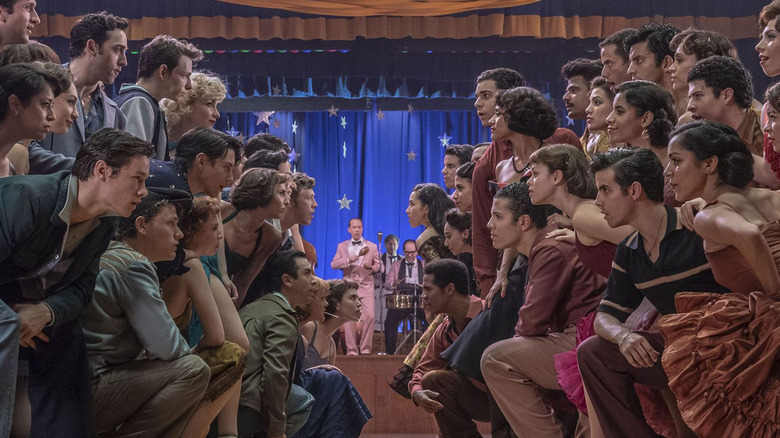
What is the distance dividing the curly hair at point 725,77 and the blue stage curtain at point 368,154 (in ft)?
33.0

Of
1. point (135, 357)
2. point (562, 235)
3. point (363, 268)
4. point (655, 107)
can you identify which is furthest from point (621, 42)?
point (363, 268)

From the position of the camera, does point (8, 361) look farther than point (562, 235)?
No

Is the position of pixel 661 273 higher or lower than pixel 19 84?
lower

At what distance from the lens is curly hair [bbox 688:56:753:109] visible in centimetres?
354

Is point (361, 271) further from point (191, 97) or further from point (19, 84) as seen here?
point (19, 84)

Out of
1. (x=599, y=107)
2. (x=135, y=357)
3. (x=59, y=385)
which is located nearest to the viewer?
(x=59, y=385)

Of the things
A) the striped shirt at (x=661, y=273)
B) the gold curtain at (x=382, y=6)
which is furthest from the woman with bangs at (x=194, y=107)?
the gold curtain at (x=382, y=6)

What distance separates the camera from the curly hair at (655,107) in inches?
151

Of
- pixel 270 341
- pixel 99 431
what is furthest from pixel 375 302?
pixel 99 431

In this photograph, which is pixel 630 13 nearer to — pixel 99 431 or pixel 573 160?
pixel 573 160

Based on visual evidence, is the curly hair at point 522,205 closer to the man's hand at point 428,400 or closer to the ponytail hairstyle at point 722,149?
the man's hand at point 428,400

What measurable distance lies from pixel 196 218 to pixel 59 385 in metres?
1.00

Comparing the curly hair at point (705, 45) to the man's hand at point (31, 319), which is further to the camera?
the curly hair at point (705, 45)

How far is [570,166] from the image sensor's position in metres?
4.02
